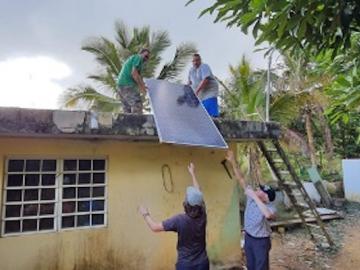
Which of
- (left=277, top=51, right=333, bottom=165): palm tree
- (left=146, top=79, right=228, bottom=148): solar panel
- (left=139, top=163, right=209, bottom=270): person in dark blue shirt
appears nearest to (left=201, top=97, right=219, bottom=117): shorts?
(left=146, top=79, right=228, bottom=148): solar panel

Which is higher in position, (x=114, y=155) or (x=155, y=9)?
(x=155, y=9)

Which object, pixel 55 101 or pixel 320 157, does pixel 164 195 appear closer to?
pixel 55 101

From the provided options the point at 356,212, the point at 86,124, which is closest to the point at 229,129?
the point at 86,124

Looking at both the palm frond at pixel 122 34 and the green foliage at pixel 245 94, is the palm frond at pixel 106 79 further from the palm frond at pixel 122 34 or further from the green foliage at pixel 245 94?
the green foliage at pixel 245 94

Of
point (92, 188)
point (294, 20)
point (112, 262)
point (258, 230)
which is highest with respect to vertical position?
point (294, 20)

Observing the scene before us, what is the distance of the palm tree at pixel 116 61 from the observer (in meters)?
12.0

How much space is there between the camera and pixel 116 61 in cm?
1205

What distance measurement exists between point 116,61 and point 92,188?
293 inches

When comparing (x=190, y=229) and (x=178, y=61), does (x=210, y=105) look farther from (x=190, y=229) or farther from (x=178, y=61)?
(x=178, y=61)

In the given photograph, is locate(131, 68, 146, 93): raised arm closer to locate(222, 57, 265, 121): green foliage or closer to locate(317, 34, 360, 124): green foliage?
locate(317, 34, 360, 124): green foliage

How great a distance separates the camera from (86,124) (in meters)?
4.70

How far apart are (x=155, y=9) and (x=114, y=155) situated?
220 inches

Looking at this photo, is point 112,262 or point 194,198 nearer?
point 194,198

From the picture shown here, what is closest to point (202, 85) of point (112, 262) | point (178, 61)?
point (112, 262)
